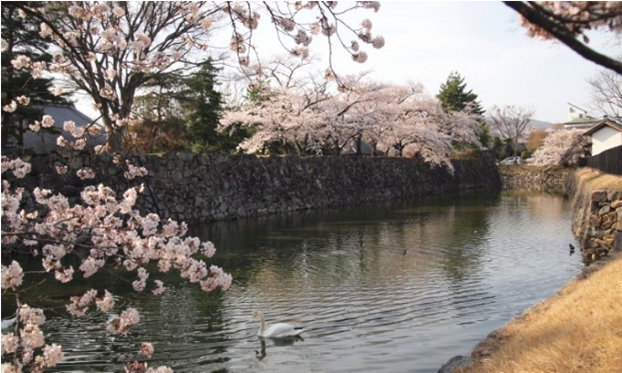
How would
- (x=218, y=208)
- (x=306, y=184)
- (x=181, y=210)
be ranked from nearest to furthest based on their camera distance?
1. (x=181, y=210)
2. (x=218, y=208)
3. (x=306, y=184)

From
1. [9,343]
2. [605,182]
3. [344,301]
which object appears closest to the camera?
[9,343]

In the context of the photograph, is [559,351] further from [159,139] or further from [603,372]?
[159,139]

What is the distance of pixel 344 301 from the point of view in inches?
327

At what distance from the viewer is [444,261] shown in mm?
11234

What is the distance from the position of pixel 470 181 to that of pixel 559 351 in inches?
1403

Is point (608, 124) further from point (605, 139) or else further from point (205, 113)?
point (205, 113)

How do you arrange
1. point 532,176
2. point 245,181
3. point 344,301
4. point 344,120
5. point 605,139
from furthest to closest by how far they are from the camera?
point 532,176 < point 605,139 < point 344,120 < point 245,181 < point 344,301

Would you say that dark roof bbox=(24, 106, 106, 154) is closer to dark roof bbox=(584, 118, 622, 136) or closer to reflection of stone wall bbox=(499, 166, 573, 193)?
dark roof bbox=(584, 118, 622, 136)

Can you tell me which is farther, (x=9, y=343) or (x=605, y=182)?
(x=605, y=182)

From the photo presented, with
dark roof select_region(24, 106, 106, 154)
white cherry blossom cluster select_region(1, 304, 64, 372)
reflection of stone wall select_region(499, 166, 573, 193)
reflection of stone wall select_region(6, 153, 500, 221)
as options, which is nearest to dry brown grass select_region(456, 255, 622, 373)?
white cherry blossom cluster select_region(1, 304, 64, 372)

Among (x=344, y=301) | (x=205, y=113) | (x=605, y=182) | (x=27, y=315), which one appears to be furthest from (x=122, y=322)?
(x=205, y=113)

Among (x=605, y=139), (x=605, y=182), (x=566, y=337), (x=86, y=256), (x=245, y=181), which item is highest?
(x=605, y=139)

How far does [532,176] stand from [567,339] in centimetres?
4187

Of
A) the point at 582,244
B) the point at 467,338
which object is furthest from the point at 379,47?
the point at 582,244
